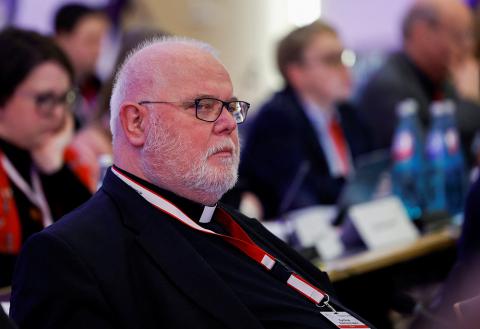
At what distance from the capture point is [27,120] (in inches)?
114

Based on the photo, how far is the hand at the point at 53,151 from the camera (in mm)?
3045

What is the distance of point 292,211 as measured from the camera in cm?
365

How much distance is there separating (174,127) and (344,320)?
612 mm

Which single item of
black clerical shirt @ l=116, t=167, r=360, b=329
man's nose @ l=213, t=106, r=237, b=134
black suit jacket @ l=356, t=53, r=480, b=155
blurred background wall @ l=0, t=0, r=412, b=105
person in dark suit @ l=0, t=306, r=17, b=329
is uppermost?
blurred background wall @ l=0, t=0, r=412, b=105

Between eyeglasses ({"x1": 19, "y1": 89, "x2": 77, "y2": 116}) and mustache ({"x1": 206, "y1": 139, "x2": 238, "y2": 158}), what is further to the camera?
eyeglasses ({"x1": 19, "y1": 89, "x2": 77, "y2": 116})

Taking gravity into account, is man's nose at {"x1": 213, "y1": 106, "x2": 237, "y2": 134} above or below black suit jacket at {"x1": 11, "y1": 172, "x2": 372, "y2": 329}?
above

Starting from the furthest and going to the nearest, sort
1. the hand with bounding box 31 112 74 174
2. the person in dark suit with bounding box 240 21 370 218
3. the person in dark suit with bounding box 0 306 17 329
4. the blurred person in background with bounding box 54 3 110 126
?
1. the blurred person in background with bounding box 54 3 110 126
2. the person in dark suit with bounding box 240 21 370 218
3. the hand with bounding box 31 112 74 174
4. the person in dark suit with bounding box 0 306 17 329

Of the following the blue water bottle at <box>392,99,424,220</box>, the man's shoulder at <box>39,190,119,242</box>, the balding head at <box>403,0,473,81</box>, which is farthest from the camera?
the balding head at <box>403,0,473,81</box>

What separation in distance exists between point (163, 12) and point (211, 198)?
14.6ft

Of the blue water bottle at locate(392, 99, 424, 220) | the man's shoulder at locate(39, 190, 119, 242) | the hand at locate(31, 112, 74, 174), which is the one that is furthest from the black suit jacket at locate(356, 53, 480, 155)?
the man's shoulder at locate(39, 190, 119, 242)

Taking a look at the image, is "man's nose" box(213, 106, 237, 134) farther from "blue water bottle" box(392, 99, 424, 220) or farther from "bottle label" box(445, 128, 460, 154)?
"bottle label" box(445, 128, 460, 154)

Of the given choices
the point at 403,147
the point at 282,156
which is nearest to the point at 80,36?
the point at 282,156

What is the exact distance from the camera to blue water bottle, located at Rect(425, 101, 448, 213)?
379 cm

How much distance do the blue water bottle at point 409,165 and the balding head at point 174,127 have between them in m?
1.77
